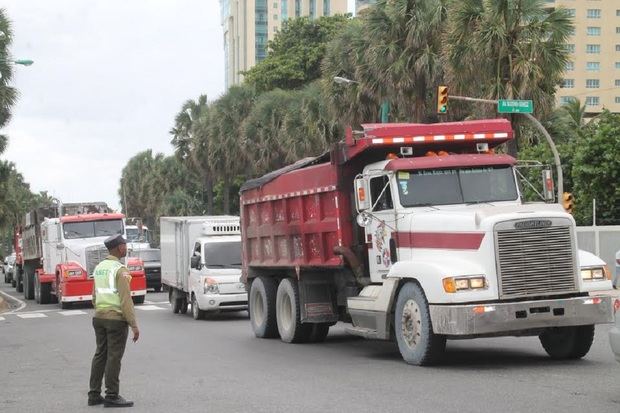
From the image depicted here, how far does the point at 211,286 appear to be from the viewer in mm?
25109

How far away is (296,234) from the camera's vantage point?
57.5 ft

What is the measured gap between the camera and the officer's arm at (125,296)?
10.6 m

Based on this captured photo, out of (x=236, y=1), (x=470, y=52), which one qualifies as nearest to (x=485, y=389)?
(x=470, y=52)

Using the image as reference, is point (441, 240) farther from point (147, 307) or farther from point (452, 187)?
point (147, 307)

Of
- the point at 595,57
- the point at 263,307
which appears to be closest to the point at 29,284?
the point at 263,307

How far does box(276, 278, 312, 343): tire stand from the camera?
17781 millimetres

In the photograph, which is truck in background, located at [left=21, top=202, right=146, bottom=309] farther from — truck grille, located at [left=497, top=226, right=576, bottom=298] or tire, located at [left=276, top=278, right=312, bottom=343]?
truck grille, located at [left=497, top=226, right=576, bottom=298]

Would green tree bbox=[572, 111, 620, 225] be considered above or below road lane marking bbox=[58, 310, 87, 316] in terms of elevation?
above

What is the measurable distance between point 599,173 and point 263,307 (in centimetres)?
2024

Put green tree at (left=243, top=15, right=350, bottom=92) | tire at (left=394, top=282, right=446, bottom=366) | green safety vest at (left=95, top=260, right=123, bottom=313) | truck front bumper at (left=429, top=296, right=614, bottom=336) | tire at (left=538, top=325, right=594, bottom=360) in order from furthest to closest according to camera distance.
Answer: green tree at (left=243, top=15, right=350, bottom=92) < tire at (left=538, top=325, right=594, bottom=360) < tire at (left=394, top=282, right=446, bottom=366) < truck front bumper at (left=429, top=296, right=614, bottom=336) < green safety vest at (left=95, top=260, right=123, bottom=313)

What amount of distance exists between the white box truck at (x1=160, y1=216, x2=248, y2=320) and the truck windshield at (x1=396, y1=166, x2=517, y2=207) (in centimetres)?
1096

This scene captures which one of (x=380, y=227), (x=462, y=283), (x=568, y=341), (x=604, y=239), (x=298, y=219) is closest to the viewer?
(x=462, y=283)

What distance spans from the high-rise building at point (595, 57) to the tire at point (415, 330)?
11590cm

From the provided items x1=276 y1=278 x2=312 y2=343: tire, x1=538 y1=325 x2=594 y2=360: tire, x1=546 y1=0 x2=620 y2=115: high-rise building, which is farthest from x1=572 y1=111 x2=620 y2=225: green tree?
x1=546 y1=0 x2=620 y2=115: high-rise building
